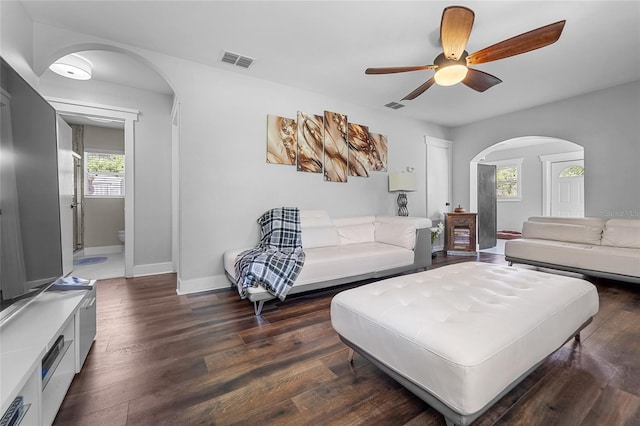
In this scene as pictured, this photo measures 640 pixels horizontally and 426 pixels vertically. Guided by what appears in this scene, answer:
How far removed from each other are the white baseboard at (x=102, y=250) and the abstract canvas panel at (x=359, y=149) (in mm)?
5158

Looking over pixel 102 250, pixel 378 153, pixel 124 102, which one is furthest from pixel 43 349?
pixel 102 250

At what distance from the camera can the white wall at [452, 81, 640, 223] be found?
11.6 feet

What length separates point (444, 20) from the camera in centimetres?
190

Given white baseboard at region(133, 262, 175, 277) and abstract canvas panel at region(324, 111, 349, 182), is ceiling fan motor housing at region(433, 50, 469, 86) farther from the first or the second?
white baseboard at region(133, 262, 175, 277)

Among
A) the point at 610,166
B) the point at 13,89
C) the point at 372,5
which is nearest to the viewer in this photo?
the point at 13,89

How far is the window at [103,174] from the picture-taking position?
5383mm

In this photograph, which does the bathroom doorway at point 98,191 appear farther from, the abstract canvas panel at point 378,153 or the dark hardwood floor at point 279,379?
the abstract canvas panel at point 378,153

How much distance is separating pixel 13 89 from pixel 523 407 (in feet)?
9.29

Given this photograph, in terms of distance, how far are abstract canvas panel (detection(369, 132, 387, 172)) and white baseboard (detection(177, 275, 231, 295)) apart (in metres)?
2.87

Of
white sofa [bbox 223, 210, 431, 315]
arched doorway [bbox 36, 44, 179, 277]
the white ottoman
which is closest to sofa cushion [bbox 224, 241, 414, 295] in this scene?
white sofa [bbox 223, 210, 431, 315]

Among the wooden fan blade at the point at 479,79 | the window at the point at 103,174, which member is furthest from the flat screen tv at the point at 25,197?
the window at the point at 103,174

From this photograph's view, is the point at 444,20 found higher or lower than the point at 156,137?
higher

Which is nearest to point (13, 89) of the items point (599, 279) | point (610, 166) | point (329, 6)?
point (329, 6)

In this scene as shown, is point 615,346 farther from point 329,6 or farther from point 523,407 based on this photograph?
point 329,6
